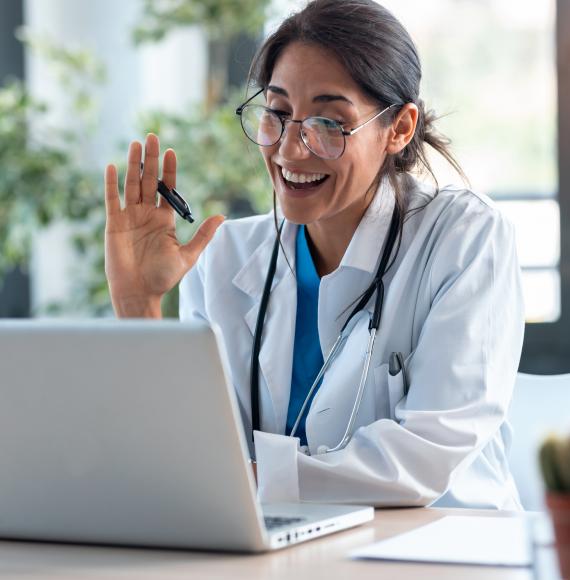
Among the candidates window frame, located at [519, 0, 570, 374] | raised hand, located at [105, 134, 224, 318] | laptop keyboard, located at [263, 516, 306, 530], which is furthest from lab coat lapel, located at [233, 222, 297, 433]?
window frame, located at [519, 0, 570, 374]

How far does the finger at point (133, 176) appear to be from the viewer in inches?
75.1

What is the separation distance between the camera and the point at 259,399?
6.18 feet

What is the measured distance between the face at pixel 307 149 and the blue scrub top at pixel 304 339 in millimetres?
131

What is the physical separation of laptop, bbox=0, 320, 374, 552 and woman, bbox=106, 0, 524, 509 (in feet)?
1.26

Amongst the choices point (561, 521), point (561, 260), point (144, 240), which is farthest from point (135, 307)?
point (561, 260)

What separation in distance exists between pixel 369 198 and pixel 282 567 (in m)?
1.00

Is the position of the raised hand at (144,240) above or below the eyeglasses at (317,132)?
below

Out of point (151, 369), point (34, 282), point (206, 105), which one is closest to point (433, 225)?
point (151, 369)

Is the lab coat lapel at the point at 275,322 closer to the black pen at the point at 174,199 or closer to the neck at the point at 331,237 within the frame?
the neck at the point at 331,237

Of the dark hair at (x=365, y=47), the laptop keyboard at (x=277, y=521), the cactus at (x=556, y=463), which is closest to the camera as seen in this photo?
the cactus at (x=556, y=463)

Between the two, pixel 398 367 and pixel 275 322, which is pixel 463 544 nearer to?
pixel 398 367

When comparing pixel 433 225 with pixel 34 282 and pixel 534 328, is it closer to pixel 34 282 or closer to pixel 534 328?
pixel 534 328

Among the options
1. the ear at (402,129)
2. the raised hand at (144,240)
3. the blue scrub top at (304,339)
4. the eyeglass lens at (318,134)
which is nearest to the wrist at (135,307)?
the raised hand at (144,240)

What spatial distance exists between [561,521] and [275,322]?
1.12 m
